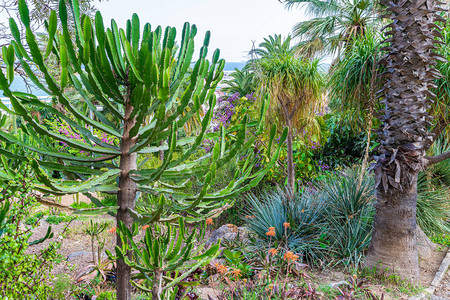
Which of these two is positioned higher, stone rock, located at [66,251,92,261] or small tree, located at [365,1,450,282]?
small tree, located at [365,1,450,282]

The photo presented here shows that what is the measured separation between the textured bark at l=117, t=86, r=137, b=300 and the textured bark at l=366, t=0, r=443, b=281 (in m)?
3.36

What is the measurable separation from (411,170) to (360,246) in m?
1.40

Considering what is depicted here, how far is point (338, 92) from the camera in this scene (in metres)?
5.59

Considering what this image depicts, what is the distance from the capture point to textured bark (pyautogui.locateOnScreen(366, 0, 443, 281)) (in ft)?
12.4

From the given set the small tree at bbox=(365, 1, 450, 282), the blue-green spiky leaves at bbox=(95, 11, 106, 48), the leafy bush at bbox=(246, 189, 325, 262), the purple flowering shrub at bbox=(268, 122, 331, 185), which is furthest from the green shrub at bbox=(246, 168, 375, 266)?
the blue-green spiky leaves at bbox=(95, 11, 106, 48)

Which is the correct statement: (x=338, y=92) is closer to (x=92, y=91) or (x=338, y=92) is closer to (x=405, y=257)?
(x=405, y=257)

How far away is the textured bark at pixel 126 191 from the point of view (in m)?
1.55

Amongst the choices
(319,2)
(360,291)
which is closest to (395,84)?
(360,291)

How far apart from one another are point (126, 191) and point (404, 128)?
353 centimetres

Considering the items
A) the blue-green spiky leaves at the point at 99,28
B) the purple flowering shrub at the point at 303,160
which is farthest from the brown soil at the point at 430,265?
the blue-green spiky leaves at the point at 99,28

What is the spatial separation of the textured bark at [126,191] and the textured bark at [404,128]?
3364 millimetres

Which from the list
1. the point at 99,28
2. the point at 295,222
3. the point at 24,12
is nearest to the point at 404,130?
the point at 295,222

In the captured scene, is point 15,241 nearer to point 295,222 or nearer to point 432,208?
point 295,222

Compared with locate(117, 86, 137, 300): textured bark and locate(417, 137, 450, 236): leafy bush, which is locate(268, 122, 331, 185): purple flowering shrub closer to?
locate(417, 137, 450, 236): leafy bush
